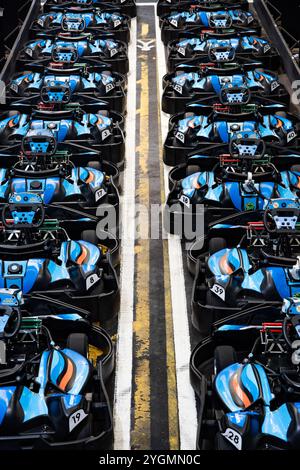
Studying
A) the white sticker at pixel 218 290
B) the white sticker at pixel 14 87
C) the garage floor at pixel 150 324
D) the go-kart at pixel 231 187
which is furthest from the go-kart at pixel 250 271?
the white sticker at pixel 14 87

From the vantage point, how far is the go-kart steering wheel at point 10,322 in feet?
20.3

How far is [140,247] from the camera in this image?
30.6 feet

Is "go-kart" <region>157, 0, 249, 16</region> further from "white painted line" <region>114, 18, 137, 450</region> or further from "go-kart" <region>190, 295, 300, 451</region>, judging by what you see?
"go-kart" <region>190, 295, 300, 451</region>

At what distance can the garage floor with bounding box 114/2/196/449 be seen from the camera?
6777mm

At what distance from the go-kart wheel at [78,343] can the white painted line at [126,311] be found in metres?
0.66

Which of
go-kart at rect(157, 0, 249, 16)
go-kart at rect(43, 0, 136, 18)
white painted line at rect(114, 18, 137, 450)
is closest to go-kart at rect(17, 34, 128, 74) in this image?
white painted line at rect(114, 18, 137, 450)

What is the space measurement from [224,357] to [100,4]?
11.4 m

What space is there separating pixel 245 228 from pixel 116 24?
8141 millimetres

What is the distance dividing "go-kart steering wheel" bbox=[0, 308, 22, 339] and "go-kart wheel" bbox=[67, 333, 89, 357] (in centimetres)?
58

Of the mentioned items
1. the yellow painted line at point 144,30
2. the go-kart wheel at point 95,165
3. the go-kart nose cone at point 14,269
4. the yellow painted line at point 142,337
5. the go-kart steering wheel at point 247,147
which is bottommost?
the yellow painted line at point 142,337

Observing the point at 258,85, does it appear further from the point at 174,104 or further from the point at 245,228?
the point at 245,228

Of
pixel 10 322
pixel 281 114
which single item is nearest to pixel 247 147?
pixel 281 114

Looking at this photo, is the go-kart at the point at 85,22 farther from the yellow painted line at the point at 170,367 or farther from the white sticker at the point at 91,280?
the white sticker at the point at 91,280

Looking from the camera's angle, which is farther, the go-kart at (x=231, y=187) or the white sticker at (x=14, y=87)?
the white sticker at (x=14, y=87)
